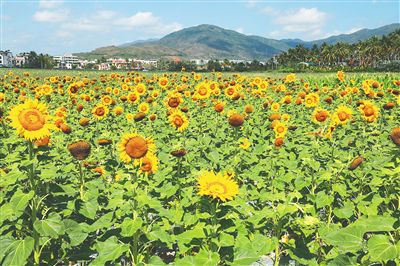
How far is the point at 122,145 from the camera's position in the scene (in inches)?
150

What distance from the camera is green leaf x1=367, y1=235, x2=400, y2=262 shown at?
2.45 metres

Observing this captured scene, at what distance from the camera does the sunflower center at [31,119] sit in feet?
11.2

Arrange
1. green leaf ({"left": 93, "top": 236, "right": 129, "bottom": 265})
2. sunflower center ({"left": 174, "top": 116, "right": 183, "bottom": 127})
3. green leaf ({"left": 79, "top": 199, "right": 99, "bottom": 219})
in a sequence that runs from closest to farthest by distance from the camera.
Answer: green leaf ({"left": 93, "top": 236, "right": 129, "bottom": 265}) → green leaf ({"left": 79, "top": 199, "right": 99, "bottom": 219}) → sunflower center ({"left": 174, "top": 116, "right": 183, "bottom": 127})

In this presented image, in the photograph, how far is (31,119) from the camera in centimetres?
347

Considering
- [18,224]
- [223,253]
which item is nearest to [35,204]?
[18,224]

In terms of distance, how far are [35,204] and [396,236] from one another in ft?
10.4

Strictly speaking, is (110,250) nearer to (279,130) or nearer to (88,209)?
(88,209)

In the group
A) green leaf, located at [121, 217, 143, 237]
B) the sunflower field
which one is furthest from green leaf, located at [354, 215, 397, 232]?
green leaf, located at [121, 217, 143, 237]

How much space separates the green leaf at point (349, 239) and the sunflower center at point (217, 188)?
2.82 ft

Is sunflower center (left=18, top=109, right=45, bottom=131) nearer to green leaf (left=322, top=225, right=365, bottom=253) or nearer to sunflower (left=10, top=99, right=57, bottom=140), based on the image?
sunflower (left=10, top=99, right=57, bottom=140)

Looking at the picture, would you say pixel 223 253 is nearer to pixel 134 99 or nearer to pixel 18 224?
pixel 18 224

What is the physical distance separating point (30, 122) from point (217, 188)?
1818 mm

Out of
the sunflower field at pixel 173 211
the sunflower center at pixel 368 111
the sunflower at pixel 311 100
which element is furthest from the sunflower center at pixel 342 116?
the sunflower at pixel 311 100

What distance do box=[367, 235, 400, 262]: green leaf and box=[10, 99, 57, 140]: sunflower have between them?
2.81m
